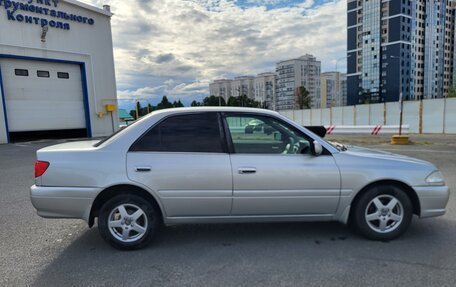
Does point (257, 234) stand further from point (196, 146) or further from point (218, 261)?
point (196, 146)

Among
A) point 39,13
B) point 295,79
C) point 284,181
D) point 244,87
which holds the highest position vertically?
point 295,79

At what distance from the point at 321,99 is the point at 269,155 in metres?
103

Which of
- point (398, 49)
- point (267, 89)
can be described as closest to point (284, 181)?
point (267, 89)

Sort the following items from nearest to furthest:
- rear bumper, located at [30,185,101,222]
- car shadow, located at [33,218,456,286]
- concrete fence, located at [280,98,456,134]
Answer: car shadow, located at [33,218,456,286]
rear bumper, located at [30,185,101,222]
concrete fence, located at [280,98,456,134]

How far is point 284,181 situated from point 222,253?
3.55 feet

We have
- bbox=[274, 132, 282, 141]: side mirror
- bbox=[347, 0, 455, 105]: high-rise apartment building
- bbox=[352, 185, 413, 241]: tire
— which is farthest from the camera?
bbox=[347, 0, 455, 105]: high-rise apartment building

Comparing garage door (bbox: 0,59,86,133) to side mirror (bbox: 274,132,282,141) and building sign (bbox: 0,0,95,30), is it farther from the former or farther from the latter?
side mirror (bbox: 274,132,282,141)

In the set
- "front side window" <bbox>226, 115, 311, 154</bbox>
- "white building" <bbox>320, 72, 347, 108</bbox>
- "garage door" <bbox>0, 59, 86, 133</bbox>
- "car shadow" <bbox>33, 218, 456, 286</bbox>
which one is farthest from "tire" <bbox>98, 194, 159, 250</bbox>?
"white building" <bbox>320, 72, 347, 108</bbox>

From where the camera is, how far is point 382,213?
12.3 feet

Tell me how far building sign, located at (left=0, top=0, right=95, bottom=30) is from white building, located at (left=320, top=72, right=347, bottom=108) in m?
86.0

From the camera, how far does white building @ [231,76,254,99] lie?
10343cm

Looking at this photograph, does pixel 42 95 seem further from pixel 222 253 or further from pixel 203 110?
pixel 222 253

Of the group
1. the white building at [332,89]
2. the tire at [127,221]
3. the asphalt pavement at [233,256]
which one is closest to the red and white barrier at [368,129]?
the asphalt pavement at [233,256]

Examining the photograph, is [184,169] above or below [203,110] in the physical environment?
below
